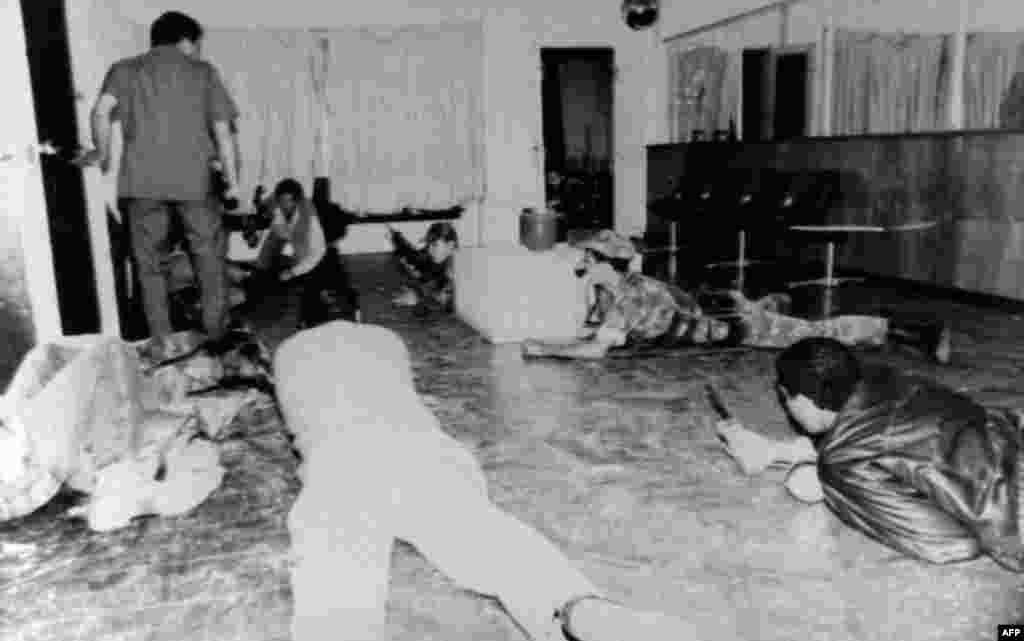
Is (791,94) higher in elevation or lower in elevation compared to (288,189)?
higher

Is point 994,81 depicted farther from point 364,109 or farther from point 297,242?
point 364,109

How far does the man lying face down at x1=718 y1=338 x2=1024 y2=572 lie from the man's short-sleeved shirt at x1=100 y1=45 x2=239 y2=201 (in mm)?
3079

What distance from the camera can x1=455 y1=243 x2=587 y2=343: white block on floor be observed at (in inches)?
185

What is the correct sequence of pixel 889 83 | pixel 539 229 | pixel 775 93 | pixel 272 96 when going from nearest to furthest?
pixel 539 229
pixel 889 83
pixel 775 93
pixel 272 96

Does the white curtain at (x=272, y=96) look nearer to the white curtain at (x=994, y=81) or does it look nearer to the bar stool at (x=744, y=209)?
the bar stool at (x=744, y=209)

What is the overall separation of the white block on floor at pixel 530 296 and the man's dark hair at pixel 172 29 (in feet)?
6.04

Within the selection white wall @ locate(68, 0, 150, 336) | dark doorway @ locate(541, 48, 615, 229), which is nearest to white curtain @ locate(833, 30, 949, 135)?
dark doorway @ locate(541, 48, 615, 229)

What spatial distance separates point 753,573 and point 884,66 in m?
5.68

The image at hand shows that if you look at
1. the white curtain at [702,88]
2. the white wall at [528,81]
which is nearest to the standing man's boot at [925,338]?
the white curtain at [702,88]

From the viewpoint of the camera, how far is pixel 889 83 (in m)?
6.65

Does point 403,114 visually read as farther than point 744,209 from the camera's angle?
Yes

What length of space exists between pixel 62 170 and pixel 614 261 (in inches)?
117

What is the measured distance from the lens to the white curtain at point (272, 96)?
883cm

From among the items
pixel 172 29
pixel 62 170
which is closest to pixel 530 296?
pixel 172 29
